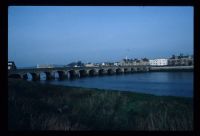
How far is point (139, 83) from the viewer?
4500 mm

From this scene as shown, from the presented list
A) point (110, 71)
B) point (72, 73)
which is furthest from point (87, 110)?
point (110, 71)

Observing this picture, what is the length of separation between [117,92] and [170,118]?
0.87 m

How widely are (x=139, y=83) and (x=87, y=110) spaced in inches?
47.4

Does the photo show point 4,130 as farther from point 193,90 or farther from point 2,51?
point 193,90

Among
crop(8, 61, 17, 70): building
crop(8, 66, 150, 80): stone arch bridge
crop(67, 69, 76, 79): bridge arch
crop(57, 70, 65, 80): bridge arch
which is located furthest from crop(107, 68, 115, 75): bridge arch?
crop(8, 61, 17, 70): building

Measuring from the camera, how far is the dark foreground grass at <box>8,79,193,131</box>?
3186 millimetres

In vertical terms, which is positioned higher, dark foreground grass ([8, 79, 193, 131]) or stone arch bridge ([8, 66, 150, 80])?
stone arch bridge ([8, 66, 150, 80])

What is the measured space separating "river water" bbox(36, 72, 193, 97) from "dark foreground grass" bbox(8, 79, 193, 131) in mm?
337

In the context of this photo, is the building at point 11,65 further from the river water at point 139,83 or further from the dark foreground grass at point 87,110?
the river water at point 139,83

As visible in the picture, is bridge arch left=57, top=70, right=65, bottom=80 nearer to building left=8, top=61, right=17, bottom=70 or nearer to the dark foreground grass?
the dark foreground grass

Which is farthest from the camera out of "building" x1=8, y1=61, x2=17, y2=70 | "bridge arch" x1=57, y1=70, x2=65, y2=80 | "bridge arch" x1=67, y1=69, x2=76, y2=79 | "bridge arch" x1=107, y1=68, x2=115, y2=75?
"bridge arch" x1=57, y1=70, x2=65, y2=80

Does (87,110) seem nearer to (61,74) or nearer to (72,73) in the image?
(72,73)
